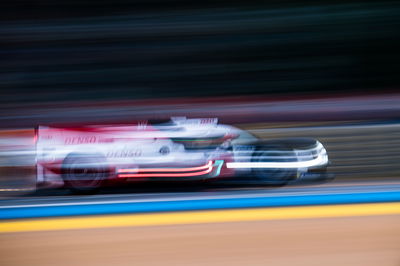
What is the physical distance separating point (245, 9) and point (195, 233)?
117 centimetres

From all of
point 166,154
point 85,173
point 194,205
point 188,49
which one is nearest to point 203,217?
point 194,205

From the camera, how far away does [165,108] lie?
7.87 feet

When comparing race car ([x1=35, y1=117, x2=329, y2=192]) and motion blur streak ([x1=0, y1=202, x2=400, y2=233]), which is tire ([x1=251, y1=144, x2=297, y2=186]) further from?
motion blur streak ([x1=0, y1=202, x2=400, y2=233])

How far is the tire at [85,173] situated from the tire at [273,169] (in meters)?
0.67

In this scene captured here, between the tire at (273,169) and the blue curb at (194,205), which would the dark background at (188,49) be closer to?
the tire at (273,169)

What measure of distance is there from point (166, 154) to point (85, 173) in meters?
0.36

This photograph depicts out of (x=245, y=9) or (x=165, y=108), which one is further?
(x=245, y=9)

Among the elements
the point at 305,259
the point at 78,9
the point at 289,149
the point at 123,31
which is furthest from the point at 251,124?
the point at 78,9

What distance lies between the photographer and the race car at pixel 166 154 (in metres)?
2.25

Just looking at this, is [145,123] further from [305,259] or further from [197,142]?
[305,259]

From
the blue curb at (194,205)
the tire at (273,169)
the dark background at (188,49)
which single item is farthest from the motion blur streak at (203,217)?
the dark background at (188,49)

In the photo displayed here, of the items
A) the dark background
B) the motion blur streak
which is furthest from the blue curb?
the dark background

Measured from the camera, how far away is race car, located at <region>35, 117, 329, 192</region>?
2.25 m

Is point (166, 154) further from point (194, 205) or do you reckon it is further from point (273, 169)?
point (273, 169)
